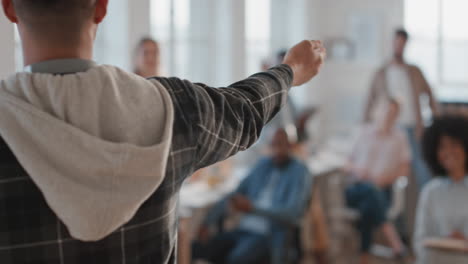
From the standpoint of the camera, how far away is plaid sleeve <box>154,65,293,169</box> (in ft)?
3.26

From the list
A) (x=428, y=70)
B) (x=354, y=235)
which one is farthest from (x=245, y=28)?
(x=428, y=70)

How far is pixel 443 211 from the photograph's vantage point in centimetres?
336

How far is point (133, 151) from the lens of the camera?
0.89 metres

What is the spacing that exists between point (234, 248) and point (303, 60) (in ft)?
9.16

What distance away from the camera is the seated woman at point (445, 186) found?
3342 millimetres

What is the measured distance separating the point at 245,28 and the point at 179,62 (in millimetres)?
783

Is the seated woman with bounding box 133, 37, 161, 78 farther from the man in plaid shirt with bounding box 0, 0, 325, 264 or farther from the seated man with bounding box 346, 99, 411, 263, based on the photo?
the man in plaid shirt with bounding box 0, 0, 325, 264

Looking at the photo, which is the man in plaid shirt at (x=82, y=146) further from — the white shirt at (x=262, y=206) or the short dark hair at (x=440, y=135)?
the white shirt at (x=262, y=206)

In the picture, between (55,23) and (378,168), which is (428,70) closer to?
(378,168)

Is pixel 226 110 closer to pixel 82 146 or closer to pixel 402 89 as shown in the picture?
pixel 82 146

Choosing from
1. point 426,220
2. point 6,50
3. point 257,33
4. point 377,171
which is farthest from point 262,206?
point 6,50

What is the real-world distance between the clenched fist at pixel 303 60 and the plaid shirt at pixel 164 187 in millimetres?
63

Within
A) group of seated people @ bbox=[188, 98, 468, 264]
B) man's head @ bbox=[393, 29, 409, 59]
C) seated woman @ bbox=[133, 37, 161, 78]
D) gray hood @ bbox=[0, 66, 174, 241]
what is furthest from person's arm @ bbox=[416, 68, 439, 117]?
gray hood @ bbox=[0, 66, 174, 241]

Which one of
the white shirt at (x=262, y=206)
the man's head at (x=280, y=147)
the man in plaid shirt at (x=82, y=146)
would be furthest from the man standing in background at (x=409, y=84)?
the man in plaid shirt at (x=82, y=146)
